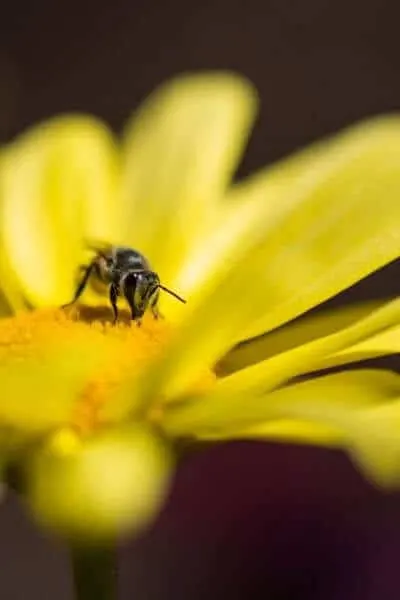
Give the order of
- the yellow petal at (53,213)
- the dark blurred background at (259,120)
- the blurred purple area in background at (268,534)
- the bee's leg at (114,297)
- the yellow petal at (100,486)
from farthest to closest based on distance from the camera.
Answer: the dark blurred background at (259,120) → the blurred purple area in background at (268,534) → the yellow petal at (53,213) → the bee's leg at (114,297) → the yellow petal at (100,486)

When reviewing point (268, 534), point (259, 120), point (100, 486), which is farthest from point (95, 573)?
point (259, 120)

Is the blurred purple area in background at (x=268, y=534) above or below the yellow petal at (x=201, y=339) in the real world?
above

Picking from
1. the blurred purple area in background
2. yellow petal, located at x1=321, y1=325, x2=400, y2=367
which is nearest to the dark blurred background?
the blurred purple area in background

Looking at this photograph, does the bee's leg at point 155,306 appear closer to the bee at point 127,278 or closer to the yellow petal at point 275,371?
the bee at point 127,278

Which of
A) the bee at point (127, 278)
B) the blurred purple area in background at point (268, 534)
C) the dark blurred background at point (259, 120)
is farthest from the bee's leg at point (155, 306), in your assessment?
the dark blurred background at point (259, 120)

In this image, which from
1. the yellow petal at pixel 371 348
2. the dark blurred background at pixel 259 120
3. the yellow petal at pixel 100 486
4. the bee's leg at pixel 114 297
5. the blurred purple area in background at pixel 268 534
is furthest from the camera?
the dark blurred background at pixel 259 120

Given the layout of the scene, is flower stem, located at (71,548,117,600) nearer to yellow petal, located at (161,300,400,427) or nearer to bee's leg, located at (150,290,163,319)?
yellow petal, located at (161,300,400,427)
